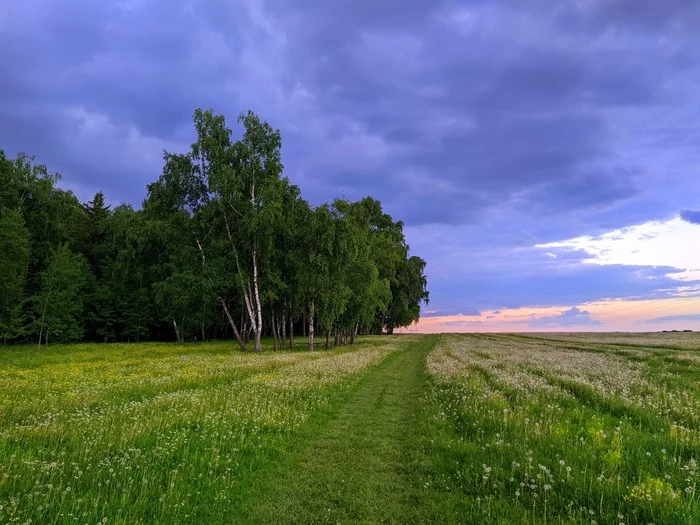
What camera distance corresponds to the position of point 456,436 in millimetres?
10086

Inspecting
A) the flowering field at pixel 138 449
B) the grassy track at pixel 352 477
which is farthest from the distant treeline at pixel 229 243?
the grassy track at pixel 352 477

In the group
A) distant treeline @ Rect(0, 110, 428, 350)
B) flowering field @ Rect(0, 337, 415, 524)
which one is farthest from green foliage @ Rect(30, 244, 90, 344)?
flowering field @ Rect(0, 337, 415, 524)

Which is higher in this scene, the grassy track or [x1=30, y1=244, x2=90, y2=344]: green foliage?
[x1=30, y1=244, x2=90, y2=344]: green foliage

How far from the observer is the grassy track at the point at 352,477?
20.7ft

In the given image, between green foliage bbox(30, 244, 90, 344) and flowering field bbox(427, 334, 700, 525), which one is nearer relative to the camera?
flowering field bbox(427, 334, 700, 525)

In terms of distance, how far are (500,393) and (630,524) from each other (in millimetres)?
9061

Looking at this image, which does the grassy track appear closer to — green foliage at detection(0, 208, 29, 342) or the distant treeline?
the distant treeline

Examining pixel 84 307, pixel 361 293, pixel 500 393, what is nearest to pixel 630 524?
pixel 500 393

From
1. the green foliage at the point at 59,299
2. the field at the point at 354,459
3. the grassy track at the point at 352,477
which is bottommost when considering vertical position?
the grassy track at the point at 352,477

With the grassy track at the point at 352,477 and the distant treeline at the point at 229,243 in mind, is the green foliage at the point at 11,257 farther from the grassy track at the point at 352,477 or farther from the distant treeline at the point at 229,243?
the grassy track at the point at 352,477

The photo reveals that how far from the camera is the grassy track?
20.7 ft

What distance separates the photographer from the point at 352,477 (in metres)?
7.80

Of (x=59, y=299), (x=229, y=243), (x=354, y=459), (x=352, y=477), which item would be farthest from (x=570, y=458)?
(x=59, y=299)

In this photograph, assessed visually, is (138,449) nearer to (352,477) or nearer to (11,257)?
(352,477)
